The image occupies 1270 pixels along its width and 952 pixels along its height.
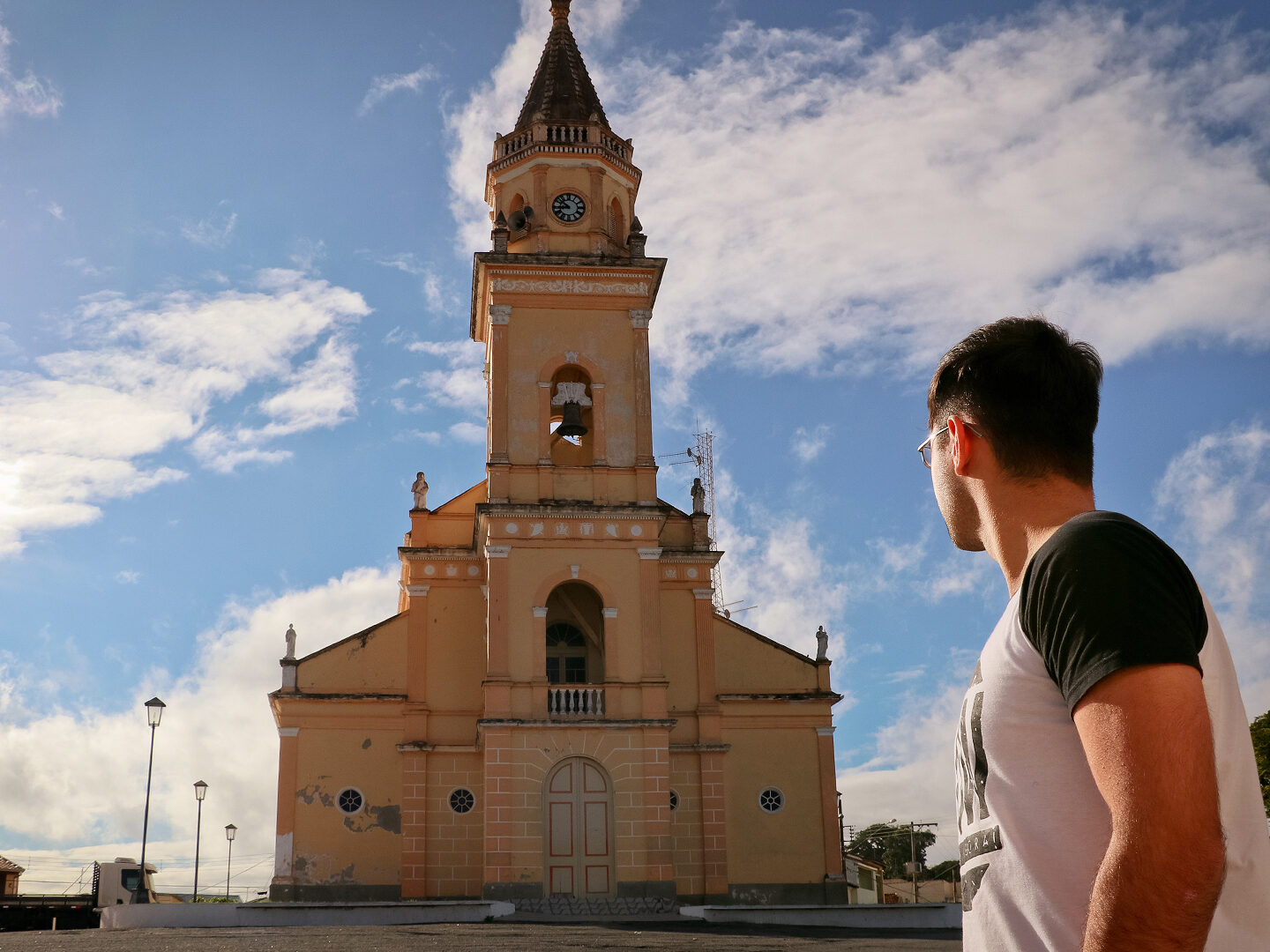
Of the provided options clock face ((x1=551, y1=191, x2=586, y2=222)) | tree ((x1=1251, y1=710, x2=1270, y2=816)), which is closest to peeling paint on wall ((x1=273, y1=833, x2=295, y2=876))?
clock face ((x1=551, y1=191, x2=586, y2=222))

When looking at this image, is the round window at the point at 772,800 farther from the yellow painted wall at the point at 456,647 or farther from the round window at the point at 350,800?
the round window at the point at 350,800

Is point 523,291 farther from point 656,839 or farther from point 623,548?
point 656,839

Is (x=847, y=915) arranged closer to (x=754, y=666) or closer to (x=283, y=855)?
(x=754, y=666)

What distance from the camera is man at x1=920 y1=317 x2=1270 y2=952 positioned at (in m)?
1.92

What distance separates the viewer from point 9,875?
3934cm

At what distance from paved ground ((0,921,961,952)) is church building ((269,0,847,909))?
4082 mm

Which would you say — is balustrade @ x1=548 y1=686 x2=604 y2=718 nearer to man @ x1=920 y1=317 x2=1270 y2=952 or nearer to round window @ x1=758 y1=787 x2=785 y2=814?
round window @ x1=758 y1=787 x2=785 y2=814

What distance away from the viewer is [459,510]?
2964 cm

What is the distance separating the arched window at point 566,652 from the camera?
1079 inches

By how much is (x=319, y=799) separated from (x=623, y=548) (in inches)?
321

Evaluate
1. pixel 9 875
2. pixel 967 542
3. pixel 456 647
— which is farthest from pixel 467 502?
pixel 967 542

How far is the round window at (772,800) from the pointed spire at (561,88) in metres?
15.4

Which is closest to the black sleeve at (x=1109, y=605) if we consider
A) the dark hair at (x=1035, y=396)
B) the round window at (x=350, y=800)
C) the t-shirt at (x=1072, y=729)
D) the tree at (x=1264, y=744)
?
the t-shirt at (x=1072, y=729)

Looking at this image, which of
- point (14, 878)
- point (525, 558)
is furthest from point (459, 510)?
point (14, 878)
